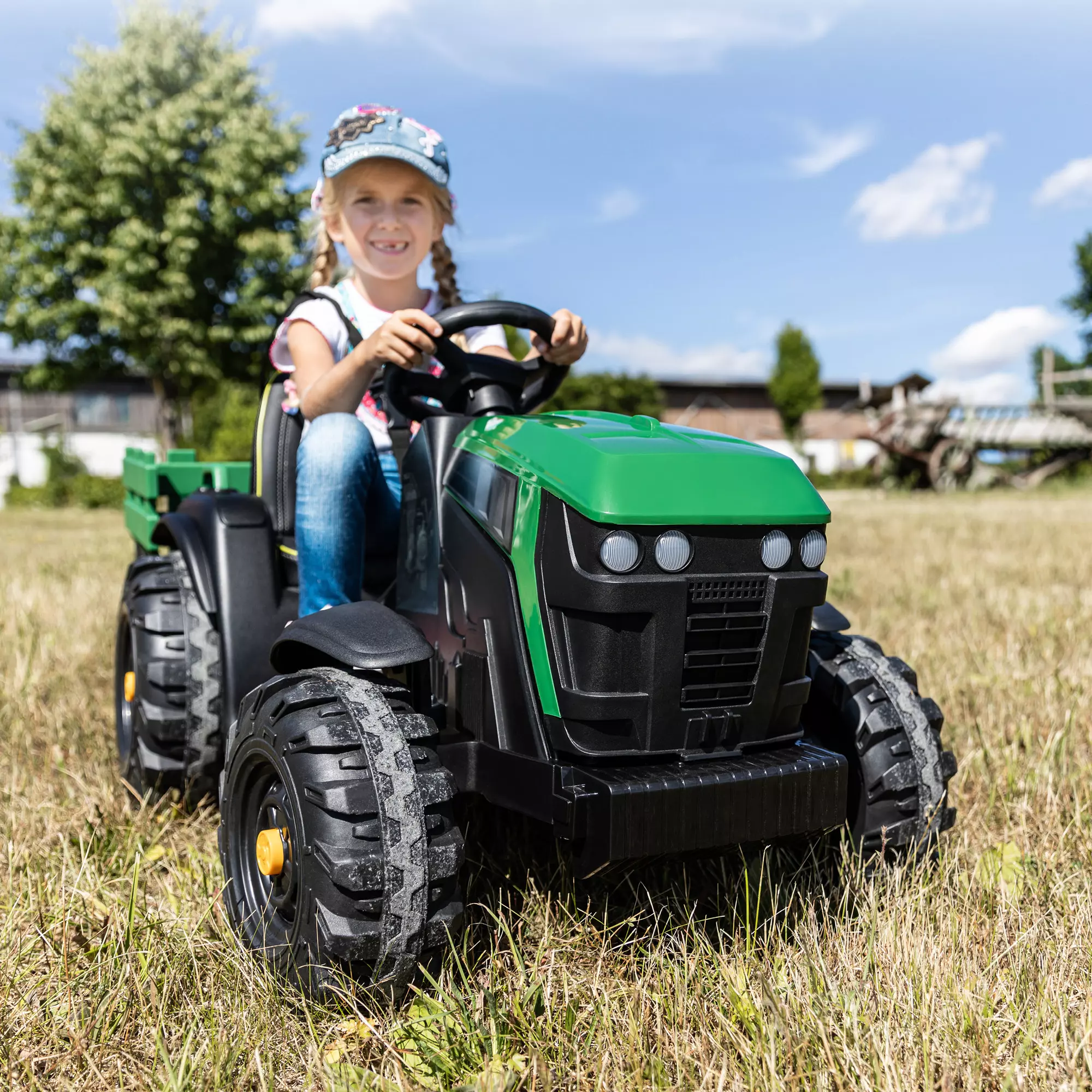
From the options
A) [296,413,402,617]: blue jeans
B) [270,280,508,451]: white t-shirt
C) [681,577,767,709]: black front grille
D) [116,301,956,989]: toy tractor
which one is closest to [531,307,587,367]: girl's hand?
[116,301,956,989]: toy tractor

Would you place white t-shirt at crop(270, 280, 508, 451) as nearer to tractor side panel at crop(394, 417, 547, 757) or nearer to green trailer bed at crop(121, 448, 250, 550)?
tractor side panel at crop(394, 417, 547, 757)

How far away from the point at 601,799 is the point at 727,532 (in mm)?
498

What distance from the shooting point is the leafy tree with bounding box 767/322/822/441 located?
44.3m

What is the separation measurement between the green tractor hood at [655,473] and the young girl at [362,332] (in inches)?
16.6

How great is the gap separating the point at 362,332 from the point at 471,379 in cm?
51

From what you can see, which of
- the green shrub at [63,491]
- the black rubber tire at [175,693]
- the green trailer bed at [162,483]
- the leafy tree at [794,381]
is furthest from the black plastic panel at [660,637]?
the leafy tree at [794,381]

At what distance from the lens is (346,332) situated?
2.62 meters

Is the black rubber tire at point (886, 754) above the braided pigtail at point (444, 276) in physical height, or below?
below

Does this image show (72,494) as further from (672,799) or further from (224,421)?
(672,799)

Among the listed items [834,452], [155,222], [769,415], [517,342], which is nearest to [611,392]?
[517,342]

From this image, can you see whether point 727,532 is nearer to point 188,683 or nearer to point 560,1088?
point 560,1088

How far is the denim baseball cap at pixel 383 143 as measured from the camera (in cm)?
254

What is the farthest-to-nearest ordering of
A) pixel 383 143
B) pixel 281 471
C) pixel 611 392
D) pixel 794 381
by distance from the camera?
1. pixel 794 381
2. pixel 611 392
3. pixel 281 471
4. pixel 383 143

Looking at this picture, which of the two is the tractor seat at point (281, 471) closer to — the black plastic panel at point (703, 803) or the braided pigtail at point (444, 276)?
the braided pigtail at point (444, 276)
